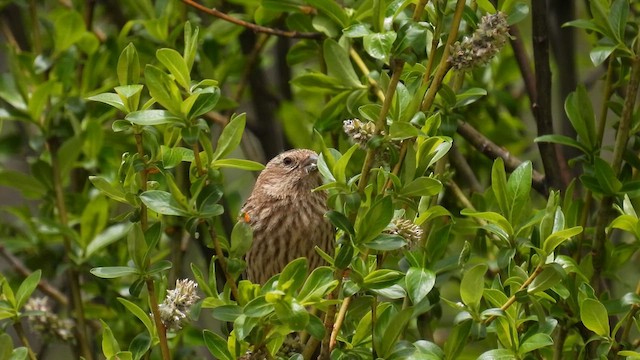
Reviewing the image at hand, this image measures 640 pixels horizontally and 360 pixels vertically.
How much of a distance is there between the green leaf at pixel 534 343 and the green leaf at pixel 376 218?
55 cm

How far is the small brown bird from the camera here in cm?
490

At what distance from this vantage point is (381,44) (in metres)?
3.07

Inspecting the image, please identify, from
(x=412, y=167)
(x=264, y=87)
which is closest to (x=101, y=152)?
(x=264, y=87)

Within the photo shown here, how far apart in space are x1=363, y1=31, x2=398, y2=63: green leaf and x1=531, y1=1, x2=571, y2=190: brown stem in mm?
1240

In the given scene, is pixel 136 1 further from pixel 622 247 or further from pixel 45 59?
pixel 622 247

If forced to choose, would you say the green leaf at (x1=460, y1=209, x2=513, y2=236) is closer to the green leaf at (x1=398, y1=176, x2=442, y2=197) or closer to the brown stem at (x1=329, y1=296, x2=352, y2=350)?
the green leaf at (x1=398, y1=176, x2=442, y2=197)

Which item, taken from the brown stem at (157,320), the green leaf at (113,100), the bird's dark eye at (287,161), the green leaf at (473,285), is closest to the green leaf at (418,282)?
the green leaf at (473,285)

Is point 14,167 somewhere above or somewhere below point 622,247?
below

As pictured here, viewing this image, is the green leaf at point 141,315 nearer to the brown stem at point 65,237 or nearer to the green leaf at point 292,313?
the green leaf at point 292,313

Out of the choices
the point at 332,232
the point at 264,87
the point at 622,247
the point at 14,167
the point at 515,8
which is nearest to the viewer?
the point at 515,8

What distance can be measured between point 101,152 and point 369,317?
2.36 meters

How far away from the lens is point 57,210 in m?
4.99

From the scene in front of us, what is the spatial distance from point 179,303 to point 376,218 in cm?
60

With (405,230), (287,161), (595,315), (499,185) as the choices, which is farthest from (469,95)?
(287,161)
